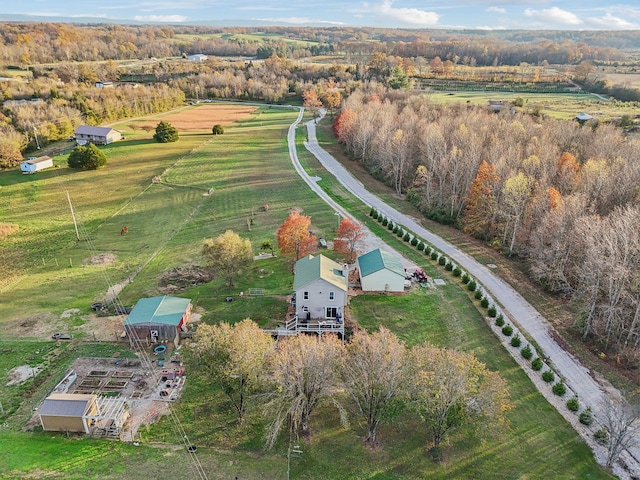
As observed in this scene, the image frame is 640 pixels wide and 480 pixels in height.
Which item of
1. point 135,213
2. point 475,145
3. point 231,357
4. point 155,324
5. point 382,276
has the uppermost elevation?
point 475,145

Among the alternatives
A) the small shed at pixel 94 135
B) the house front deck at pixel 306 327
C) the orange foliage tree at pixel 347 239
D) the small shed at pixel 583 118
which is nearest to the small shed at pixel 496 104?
the small shed at pixel 583 118

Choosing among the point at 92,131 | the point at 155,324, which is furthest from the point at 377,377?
the point at 92,131

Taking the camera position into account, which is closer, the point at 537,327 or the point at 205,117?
the point at 537,327

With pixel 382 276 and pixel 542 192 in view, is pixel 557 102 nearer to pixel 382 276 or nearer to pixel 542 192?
pixel 542 192

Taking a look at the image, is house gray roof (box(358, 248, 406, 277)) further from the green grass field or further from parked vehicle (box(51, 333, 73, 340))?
parked vehicle (box(51, 333, 73, 340))

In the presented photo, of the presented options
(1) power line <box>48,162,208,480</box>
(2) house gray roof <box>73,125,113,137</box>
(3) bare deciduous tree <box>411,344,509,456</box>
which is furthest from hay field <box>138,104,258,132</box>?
(3) bare deciduous tree <box>411,344,509,456</box>

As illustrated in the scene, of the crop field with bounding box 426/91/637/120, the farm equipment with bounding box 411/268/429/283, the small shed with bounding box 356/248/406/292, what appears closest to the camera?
the small shed with bounding box 356/248/406/292

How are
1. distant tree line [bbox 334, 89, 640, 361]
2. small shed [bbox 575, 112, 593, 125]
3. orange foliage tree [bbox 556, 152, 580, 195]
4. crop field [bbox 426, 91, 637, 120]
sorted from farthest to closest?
crop field [bbox 426, 91, 637, 120] < small shed [bbox 575, 112, 593, 125] < orange foliage tree [bbox 556, 152, 580, 195] < distant tree line [bbox 334, 89, 640, 361]

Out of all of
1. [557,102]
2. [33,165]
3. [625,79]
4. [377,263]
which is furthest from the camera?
[625,79]
